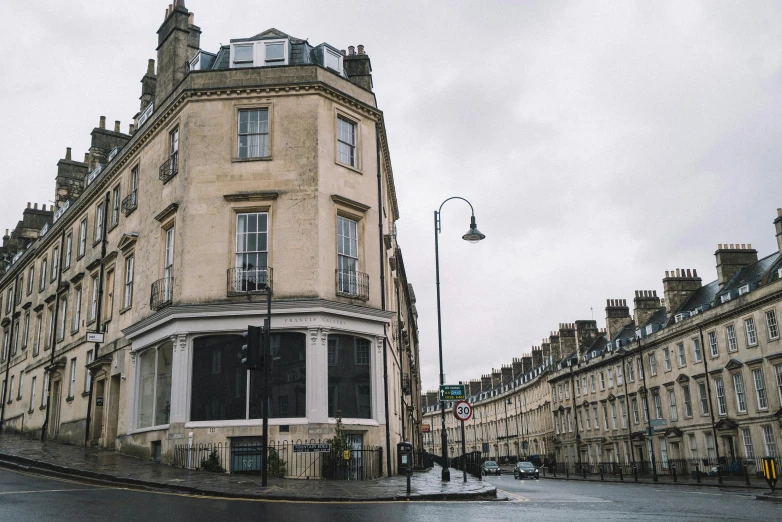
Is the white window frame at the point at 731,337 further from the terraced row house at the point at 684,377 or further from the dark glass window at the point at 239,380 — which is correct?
the dark glass window at the point at 239,380

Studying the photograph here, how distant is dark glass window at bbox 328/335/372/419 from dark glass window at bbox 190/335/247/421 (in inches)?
108

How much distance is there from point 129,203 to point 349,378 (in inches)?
498

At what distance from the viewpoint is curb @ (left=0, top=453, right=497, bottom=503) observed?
1391 cm

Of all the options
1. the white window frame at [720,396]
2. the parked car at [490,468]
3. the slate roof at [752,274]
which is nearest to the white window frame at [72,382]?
the white window frame at [720,396]

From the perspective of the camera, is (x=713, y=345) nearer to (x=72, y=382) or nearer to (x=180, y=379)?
(x=180, y=379)

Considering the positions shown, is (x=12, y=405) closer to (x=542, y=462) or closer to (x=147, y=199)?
(x=147, y=199)

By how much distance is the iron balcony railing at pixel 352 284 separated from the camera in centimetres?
2275

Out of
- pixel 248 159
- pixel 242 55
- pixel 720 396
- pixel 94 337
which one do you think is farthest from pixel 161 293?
pixel 720 396

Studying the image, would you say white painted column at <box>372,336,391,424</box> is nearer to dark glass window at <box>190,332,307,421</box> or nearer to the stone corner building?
the stone corner building

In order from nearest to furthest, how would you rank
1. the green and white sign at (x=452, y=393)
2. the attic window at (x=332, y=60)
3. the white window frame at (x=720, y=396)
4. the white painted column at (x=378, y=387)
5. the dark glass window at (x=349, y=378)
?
1. the dark glass window at (x=349, y=378)
2. the green and white sign at (x=452, y=393)
3. the white painted column at (x=378, y=387)
4. the attic window at (x=332, y=60)
5. the white window frame at (x=720, y=396)

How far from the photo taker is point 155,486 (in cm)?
Result: 1515

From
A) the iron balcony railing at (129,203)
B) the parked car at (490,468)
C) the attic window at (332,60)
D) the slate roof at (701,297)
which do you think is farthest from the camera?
the parked car at (490,468)

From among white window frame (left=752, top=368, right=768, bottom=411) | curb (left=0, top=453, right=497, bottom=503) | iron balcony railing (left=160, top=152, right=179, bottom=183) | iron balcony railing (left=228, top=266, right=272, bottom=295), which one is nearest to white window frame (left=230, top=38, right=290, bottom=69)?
iron balcony railing (left=160, top=152, right=179, bottom=183)

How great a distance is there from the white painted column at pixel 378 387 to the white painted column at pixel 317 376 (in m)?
1.99
